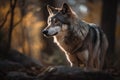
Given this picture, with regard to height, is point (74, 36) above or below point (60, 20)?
below

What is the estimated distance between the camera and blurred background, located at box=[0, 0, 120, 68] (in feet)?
41.5

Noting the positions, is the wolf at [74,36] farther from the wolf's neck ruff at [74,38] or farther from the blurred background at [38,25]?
the blurred background at [38,25]

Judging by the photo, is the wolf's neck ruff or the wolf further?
the wolf's neck ruff

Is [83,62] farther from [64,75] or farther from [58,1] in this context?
[58,1]

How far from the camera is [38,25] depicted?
69.0 feet

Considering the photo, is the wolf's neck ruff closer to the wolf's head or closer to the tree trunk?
the wolf's head

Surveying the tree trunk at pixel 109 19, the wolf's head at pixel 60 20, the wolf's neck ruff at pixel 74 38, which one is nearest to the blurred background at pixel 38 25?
the tree trunk at pixel 109 19

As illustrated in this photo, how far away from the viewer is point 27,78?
320 inches

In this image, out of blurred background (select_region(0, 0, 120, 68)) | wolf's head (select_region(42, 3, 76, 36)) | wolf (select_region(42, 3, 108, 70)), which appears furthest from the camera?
blurred background (select_region(0, 0, 120, 68))

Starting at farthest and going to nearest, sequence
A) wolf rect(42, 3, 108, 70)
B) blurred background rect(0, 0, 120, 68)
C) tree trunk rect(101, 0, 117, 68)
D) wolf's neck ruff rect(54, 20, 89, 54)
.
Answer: tree trunk rect(101, 0, 117, 68)
blurred background rect(0, 0, 120, 68)
wolf's neck ruff rect(54, 20, 89, 54)
wolf rect(42, 3, 108, 70)

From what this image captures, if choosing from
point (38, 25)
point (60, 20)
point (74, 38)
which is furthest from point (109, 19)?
point (60, 20)

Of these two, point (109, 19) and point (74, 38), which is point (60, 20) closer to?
point (74, 38)

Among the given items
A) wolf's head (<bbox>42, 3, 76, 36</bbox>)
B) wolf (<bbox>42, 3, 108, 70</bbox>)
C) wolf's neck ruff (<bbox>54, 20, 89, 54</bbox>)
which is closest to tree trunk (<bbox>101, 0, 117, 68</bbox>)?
wolf (<bbox>42, 3, 108, 70</bbox>)

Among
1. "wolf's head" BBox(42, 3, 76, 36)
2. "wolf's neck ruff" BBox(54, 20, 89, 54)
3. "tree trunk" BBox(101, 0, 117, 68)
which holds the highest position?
"wolf's head" BBox(42, 3, 76, 36)
